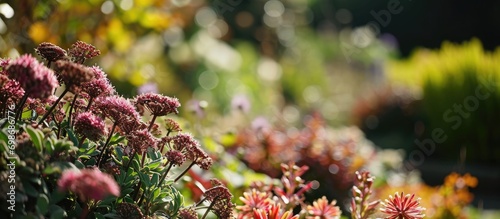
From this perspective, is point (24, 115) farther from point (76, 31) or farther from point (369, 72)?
point (369, 72)

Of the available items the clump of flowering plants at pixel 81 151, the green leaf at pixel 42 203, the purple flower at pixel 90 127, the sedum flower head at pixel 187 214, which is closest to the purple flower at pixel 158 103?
the clump of flowering plants at pixel 81 151

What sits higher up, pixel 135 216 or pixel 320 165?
pixel 320 165

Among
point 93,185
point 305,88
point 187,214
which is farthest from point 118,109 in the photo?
point 305,88

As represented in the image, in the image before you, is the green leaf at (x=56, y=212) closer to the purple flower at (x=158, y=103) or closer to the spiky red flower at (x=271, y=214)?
the purple flower at (x=158, y=103)

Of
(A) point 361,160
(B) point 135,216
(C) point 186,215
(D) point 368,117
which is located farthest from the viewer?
(D) point 368,117

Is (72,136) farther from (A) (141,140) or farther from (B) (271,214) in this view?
(B) (271,214)

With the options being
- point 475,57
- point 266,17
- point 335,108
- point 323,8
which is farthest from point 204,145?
point 323,8

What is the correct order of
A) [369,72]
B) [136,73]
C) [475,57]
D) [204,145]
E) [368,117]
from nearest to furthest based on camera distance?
[204,145] → [136,73] → [475,57] → [368,117] → [369,72]

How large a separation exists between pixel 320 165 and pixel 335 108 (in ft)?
16.0

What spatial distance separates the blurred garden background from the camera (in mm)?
3482

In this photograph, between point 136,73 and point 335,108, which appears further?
point 335,108

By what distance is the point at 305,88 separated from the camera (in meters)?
9.18

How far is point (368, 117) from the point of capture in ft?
27.2

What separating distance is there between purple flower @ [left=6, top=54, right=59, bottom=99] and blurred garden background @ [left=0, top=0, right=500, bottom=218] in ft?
3.49
